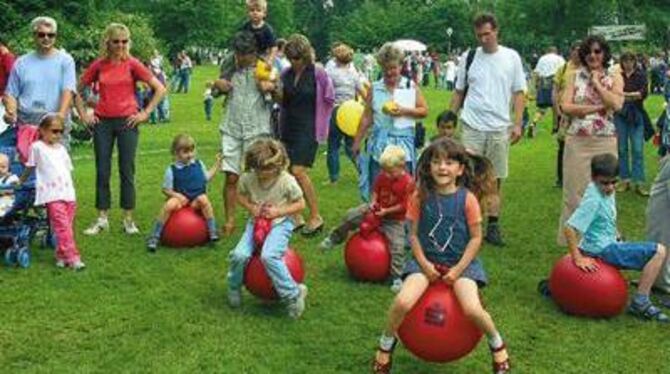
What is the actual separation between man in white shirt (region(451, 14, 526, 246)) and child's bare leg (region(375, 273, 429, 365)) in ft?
11.2

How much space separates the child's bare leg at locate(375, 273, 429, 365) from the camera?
5.38 metres

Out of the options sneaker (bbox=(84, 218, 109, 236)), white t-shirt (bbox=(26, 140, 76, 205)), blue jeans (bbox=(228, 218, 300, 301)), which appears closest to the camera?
blue jeans (bbox=(228, 218, 300, 301))

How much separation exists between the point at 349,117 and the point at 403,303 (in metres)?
7.31

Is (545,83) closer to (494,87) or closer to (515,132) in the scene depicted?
(515,132)

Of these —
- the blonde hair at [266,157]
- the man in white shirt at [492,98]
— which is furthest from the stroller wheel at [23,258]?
the man in white shirt at [492,98]

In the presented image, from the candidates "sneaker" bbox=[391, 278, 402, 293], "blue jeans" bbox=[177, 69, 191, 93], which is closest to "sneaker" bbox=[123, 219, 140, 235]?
"sneaker" bbox=[391, 278, 402, 293]

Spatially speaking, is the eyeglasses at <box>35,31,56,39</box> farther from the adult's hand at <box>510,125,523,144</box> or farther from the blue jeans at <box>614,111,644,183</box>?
the blue jeans at <box>614,111,644,183</box>

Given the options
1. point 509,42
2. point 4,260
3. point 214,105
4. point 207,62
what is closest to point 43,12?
point 214,105

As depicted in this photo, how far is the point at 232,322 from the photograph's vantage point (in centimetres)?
664

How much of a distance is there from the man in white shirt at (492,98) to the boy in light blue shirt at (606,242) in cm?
194

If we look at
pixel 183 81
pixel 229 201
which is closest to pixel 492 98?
pixel 229 201

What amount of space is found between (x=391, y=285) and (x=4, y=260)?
374 centimetres

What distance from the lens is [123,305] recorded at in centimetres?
704

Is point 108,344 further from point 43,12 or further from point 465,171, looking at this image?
point 43,12
